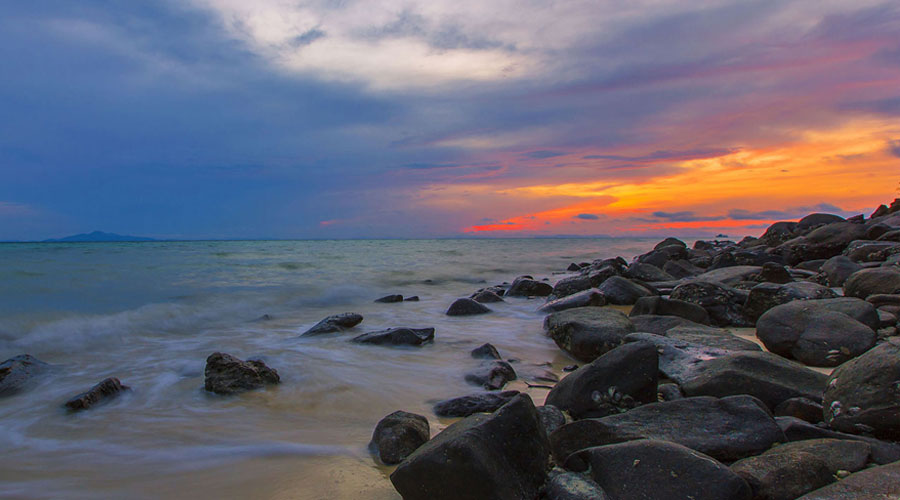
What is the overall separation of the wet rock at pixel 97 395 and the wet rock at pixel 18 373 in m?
0.89

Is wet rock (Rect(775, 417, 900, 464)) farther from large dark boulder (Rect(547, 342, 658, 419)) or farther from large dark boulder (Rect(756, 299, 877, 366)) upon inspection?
large dark boulder (Rect(756, 299, 877, 366))

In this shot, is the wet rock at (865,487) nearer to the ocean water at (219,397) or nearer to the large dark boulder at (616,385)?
the large dark boulder at (616,385)

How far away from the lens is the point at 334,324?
690cm

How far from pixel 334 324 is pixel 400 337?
4.85 ft

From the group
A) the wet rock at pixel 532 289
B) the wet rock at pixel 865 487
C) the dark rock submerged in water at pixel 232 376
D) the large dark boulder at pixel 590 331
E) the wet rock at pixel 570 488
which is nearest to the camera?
the wet rock at pixel 865 487

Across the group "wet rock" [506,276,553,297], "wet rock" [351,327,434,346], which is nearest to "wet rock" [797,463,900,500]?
"wet rock" [351,327,434,346]

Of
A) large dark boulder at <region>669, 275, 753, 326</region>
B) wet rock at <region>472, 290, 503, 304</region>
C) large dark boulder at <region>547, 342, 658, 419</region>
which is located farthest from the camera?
wet rock at <region>472, 290, 503, 304</region>

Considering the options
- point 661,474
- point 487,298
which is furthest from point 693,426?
point 487,298

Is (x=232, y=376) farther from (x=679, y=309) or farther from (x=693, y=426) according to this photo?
(x=679, y=309)

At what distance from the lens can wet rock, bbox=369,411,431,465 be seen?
273cm

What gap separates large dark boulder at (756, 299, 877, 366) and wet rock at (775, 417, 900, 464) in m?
1.89

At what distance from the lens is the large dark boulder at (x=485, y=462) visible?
2.04m

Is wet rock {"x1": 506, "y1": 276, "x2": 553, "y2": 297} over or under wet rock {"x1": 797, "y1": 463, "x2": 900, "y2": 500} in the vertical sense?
under

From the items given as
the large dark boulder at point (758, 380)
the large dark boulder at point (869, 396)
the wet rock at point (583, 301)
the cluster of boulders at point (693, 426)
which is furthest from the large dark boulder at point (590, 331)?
the large dark boulder at point (869, 396)
